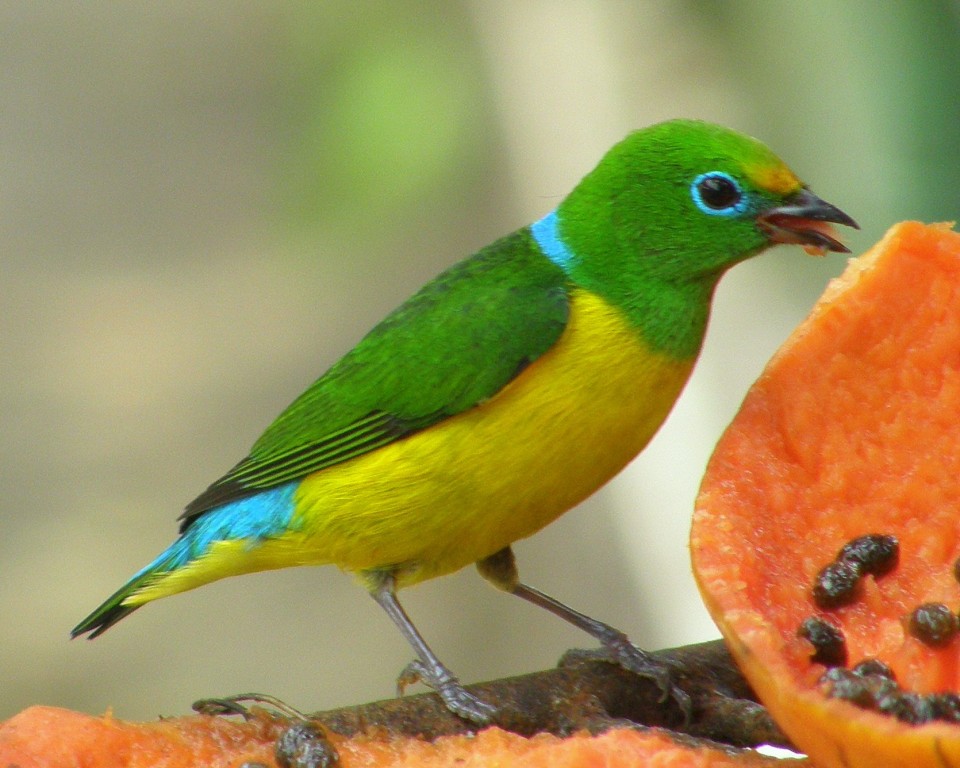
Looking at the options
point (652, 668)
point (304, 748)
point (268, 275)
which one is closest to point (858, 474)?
point (652, 668)

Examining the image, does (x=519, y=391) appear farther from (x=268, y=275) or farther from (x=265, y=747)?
(x=268, y=275)

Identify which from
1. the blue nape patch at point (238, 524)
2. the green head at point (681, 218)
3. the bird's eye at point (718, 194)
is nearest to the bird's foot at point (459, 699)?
the blue nape patch at point (238, 524)

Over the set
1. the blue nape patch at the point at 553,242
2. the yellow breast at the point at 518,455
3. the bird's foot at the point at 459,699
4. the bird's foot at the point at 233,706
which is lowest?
the bird's foot at the point at 459,699

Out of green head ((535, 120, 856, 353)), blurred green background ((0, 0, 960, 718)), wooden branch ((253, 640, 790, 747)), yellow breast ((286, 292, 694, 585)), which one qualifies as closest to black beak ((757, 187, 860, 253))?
green head ((535, 120, 856, 353))

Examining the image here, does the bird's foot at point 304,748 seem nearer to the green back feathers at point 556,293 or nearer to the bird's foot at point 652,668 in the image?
the bird's foot at point 652,668

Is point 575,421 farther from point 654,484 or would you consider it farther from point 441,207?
point 441,207

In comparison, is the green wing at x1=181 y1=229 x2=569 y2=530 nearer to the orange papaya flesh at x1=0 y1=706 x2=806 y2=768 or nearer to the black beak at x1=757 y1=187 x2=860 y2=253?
the black beak at x1=757 y1=187 x2=860 y2=253
